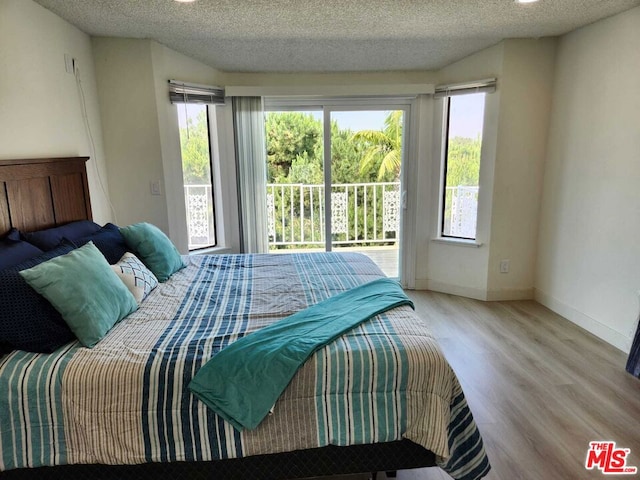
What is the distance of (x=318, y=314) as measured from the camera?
183 centimetres

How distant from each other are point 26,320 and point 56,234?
77 centimetres

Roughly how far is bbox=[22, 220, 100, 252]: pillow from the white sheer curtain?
61.4 inches

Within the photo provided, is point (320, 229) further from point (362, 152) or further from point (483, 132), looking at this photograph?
point (483, 132)

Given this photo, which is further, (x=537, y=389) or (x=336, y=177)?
(x=336, y=177)

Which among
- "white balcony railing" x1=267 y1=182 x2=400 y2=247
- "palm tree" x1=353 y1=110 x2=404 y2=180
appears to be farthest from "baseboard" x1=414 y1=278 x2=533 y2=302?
"palm tree" x1=353 y1=110 x2=404 y2=180

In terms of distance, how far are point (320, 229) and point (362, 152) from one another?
3.10 ft

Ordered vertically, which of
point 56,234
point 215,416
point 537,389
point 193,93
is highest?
point 193,93

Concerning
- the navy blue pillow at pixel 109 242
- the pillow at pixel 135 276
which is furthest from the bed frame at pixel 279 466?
the navy blue pillow at pixel 109 242

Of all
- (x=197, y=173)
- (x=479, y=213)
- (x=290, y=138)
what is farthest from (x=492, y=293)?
(x=197, y=173)

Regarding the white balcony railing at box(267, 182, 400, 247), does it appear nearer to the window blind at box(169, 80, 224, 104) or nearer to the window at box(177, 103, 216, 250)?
the window at box(177, 103, 216, 250)

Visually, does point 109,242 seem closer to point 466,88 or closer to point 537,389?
point 537,389

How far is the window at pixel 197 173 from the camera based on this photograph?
351cm

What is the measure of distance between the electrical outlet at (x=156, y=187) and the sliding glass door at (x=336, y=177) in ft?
3.91

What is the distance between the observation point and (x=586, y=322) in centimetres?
309
